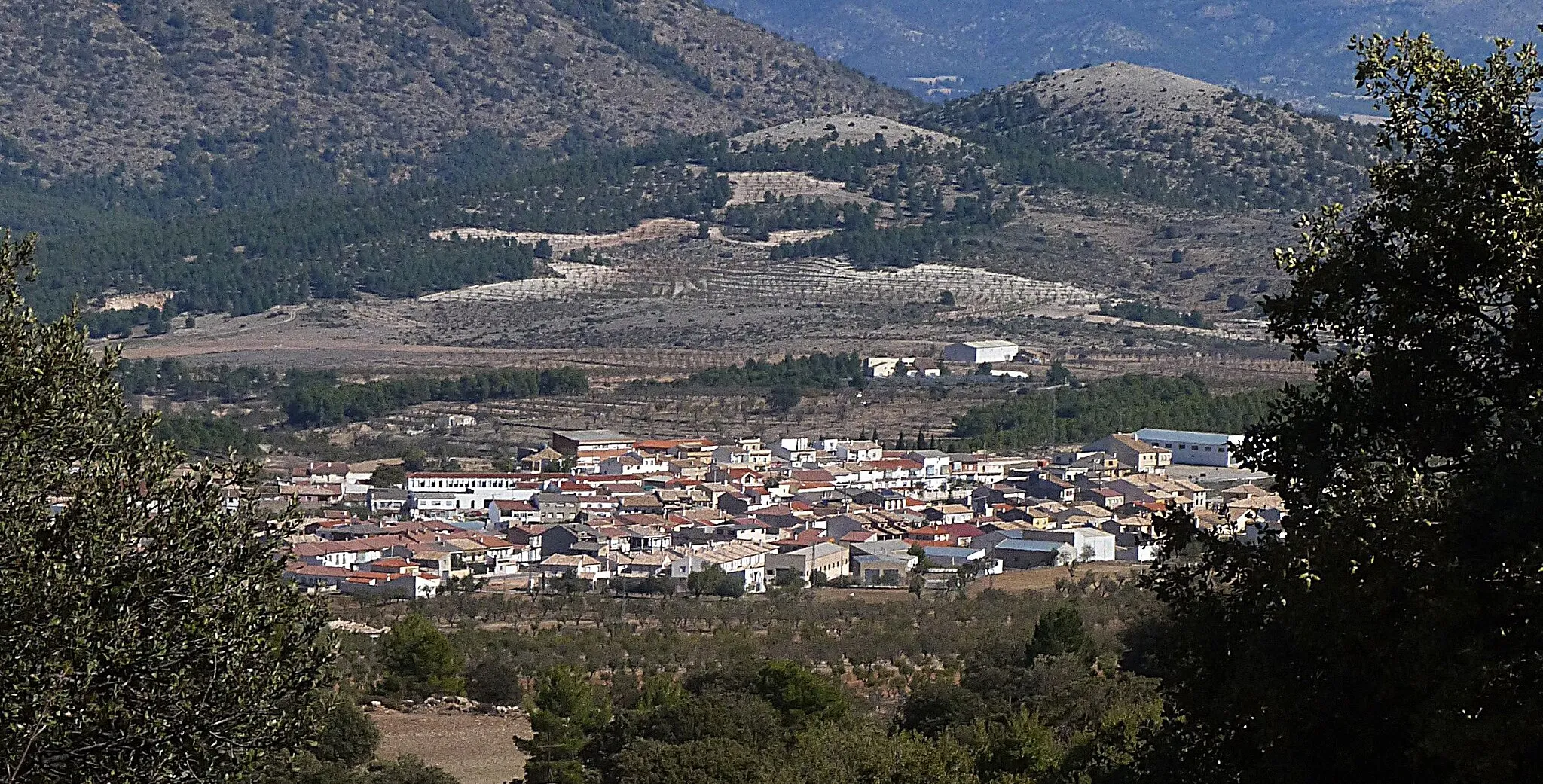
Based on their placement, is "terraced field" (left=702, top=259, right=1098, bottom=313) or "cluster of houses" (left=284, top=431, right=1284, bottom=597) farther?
"terraced field" (left=702, top=259, right=1098, bottom=313)

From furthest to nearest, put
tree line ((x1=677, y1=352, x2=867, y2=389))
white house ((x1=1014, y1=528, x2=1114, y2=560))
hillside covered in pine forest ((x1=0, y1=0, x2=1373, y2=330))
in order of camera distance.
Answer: hillside covered in pine forest ((x1=0, y1=0, x2=1373, y2=330)) → tree line ((x1=677, y1=352, x2=867, y2=389)) → white house ((x1=1014, y1=528, x2=1114, y2=560))

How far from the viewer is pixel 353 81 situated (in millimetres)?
185000

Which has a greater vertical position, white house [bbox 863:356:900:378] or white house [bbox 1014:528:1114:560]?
white house [bbox 863:356:900:378]

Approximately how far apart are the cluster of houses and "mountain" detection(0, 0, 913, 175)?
116m

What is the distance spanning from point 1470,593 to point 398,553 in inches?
1531

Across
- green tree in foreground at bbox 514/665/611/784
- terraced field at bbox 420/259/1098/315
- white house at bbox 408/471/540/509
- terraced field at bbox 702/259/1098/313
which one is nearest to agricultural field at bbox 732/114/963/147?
terraced field at bbox 420/259/1098/315

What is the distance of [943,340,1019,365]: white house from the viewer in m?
85.4

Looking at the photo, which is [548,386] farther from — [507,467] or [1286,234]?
[1286,234]

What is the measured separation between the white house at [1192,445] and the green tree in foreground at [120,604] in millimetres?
51484

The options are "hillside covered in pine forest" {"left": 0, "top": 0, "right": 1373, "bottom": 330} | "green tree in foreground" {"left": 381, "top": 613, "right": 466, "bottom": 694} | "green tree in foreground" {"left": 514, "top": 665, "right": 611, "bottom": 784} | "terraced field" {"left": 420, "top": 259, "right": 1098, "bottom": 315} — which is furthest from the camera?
"hillside covered in pine forest" {"left": 0, "top": 0, "right": 1373, "bottom": 330}

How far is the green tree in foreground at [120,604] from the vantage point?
26.1ft

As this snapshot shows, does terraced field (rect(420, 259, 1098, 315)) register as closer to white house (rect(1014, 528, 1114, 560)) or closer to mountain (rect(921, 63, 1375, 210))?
Answer: mountain (rect(921, 63, 1375, 210))

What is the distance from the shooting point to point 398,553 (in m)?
44.5

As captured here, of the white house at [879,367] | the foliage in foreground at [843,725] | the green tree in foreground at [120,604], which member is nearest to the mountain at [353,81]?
the white house at [879,367]
